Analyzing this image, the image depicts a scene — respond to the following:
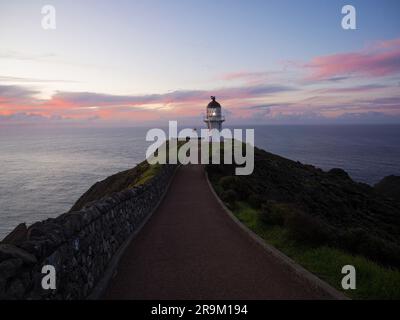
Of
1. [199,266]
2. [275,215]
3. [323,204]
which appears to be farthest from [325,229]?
[323,204]

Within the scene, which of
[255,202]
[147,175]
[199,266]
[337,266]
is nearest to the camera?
[337,266]

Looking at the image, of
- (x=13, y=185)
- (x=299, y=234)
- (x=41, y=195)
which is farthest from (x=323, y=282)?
(x=13, y=185)

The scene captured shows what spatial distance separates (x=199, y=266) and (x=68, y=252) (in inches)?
142

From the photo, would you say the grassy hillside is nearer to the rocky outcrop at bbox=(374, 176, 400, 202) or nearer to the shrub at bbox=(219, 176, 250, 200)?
the shrub at bbox=(219, 176, 250, 200)

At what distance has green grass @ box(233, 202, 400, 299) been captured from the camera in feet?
23.0

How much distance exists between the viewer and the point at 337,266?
8414mm

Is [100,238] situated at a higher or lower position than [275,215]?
higher

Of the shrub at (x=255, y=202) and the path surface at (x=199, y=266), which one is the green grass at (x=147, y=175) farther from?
the path surface at (x=199, y=266)

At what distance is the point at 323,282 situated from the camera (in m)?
7.52

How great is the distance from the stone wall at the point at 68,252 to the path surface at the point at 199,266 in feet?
1.91

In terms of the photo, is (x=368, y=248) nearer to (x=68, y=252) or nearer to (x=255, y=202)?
(x=255, y=202)

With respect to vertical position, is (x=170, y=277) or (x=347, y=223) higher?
(x=170, y=277)
